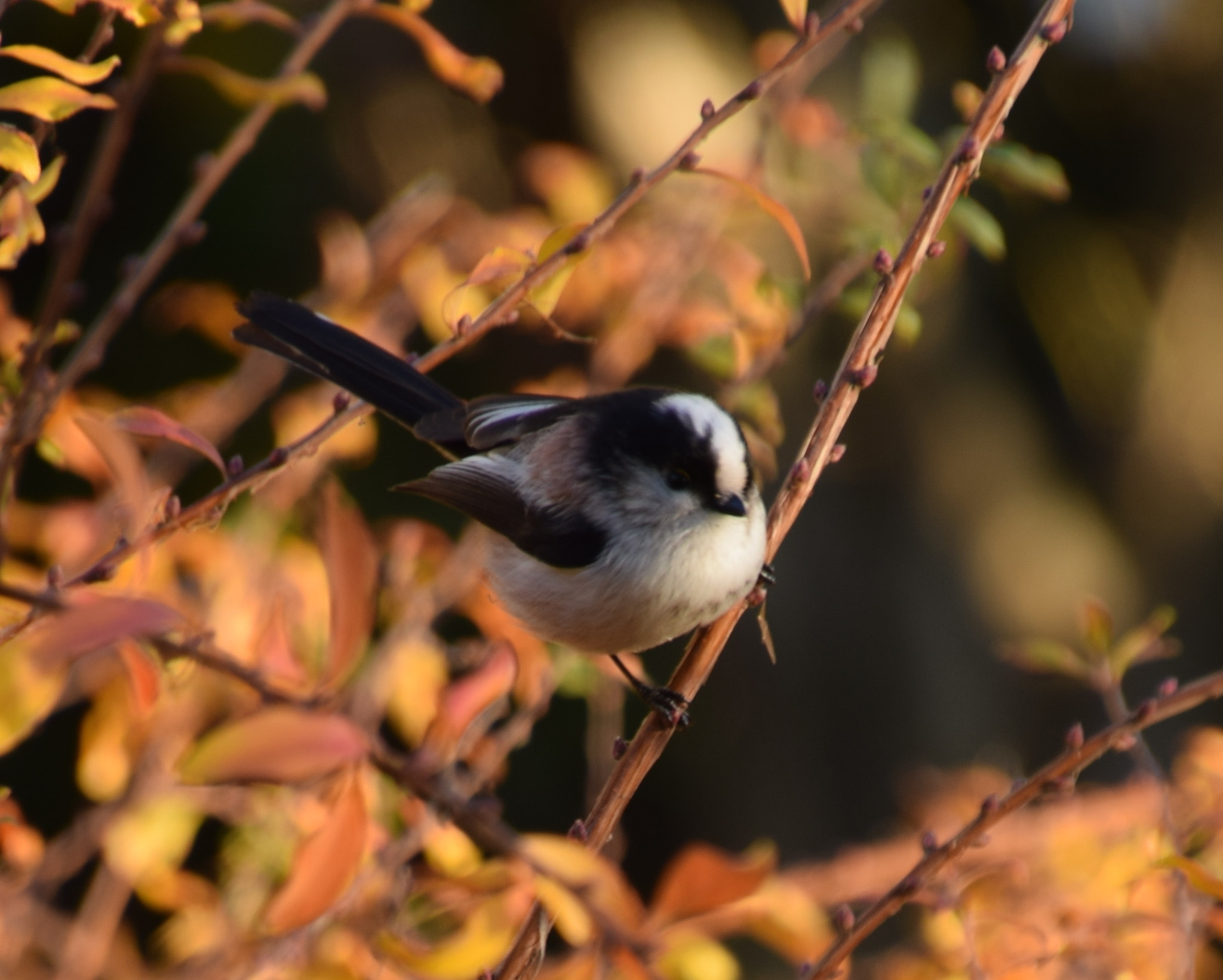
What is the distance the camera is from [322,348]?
207 centimetres

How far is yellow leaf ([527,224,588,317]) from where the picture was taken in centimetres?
134

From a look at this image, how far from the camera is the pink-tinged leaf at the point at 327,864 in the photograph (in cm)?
79

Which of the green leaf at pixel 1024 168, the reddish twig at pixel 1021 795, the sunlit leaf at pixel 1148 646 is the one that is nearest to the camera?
the reddish twig at pixel 1021 795

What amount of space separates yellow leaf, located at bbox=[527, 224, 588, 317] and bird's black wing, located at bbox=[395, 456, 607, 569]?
755 millimetres

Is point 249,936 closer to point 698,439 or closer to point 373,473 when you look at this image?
point 698,439

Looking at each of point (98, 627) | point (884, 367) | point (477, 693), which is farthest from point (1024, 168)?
point (884, 367)

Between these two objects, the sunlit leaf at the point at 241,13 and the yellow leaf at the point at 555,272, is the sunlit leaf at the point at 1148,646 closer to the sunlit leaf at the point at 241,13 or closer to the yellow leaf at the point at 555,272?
the yellow leaf at the point at 555,272

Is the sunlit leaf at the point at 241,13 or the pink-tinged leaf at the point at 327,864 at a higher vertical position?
the sunlit leaf at the point at 241,13

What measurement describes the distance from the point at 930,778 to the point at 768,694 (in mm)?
944

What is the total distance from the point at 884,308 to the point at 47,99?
0.95 m

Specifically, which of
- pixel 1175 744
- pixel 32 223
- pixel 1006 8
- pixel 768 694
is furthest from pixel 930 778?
pixel 32 223

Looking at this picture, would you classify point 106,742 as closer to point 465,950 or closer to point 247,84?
point 247,84

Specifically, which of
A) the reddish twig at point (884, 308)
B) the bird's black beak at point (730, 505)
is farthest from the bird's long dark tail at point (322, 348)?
the reddish twig at point (884, 308)

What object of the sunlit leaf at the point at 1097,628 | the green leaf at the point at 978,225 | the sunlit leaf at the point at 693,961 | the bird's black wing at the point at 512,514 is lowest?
the bird's black wing at the point at 512,514
